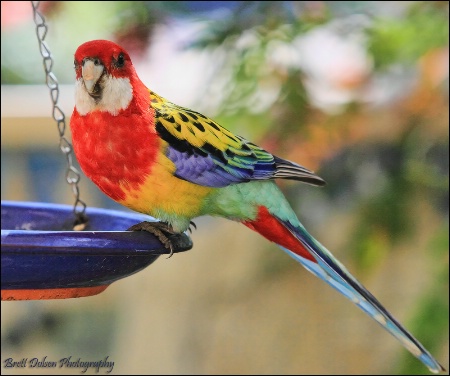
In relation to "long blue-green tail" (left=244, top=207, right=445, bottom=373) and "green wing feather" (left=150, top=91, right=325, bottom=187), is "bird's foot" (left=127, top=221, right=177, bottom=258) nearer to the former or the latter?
"green wing feather" (left=150, top=91, right=325, bottom=187)

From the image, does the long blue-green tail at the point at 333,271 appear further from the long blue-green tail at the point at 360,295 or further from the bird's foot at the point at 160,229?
the bird's foot at the point at 160,229

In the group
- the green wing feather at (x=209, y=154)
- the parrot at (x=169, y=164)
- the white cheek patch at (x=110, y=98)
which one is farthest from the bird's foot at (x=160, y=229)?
the white cheek patch at (x=110, y=98)

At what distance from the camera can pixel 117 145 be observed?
5.02 ft

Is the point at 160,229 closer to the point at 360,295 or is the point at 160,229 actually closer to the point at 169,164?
the point at 169,164

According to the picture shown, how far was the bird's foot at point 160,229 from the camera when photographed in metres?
1.47

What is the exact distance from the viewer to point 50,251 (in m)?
1.17

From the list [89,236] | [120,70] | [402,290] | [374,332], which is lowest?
[374,332]

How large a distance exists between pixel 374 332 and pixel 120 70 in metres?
2.23

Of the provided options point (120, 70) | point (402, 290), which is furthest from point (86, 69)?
point (402, 290)

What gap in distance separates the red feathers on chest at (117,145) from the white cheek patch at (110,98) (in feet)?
0.04

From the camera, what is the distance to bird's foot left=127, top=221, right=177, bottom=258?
4.81ft

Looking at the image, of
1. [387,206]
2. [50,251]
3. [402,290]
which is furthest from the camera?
[402,290]

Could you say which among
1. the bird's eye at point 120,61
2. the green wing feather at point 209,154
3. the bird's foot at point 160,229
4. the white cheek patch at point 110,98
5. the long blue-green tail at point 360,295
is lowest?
the long blue-green tail at point 360,295

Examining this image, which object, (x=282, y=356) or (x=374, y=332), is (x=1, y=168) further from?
(x=374, y=332)
